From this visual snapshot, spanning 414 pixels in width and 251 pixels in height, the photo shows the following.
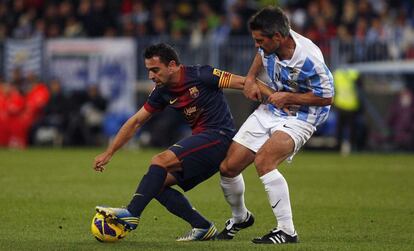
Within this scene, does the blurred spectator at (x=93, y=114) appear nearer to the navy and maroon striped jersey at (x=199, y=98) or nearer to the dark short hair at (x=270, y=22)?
the navy and maroon striped jersey at (x=199, y=98)

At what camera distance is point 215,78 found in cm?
989

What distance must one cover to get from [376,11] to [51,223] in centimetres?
1868

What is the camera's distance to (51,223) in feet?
37.4

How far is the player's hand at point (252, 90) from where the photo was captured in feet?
31.7

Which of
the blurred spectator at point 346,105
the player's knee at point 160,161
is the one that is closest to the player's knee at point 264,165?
the player's knee at point 160,161

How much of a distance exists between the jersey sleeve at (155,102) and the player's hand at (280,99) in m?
1.08

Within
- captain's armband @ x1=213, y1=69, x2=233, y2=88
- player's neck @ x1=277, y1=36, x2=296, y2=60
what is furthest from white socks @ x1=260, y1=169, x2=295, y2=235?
player's neck @ x1=277, y1=36, x2=296, y2=60

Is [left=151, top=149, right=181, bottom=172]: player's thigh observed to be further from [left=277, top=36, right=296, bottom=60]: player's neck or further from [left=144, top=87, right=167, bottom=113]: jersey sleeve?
[left=277, top=36, right=296, bottom=60]: player's neck

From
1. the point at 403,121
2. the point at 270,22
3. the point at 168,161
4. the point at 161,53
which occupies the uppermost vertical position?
the point at 270,22

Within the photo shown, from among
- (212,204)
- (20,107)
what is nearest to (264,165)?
(212,204)

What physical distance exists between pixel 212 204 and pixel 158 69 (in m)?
4.42

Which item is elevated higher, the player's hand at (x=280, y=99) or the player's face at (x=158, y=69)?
the player's face at (x=158, y=69)

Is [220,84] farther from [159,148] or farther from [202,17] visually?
[202,17]

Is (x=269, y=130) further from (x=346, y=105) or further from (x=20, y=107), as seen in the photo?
(x=20, y=107)
